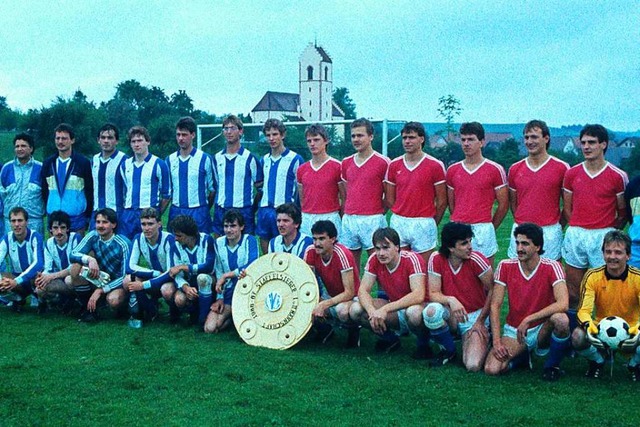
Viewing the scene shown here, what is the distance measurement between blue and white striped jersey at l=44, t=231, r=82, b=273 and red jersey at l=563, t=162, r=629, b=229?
4.43 meters

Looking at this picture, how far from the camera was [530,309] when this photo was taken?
16.4 feet

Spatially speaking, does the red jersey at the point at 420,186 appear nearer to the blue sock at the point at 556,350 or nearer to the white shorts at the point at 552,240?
the white shorts at the point at 552,240

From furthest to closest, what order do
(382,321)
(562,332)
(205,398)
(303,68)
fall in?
(303,68), (382,321), (562,332), (205,398)

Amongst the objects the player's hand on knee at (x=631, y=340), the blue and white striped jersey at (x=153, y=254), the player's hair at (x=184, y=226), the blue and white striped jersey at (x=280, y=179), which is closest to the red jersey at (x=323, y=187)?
the blue and white striped jersey at (x=280, y=179)

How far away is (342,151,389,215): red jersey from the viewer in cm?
636

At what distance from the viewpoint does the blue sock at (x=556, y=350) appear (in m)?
4.77

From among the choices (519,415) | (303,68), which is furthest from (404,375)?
(303,68)

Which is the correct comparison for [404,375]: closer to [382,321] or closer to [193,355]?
[382,321]

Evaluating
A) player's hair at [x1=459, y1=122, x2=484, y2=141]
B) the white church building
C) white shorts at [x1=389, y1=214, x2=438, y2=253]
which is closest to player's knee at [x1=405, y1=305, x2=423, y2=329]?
white shorts at [x1=389, y1=214, x2=438, y2=253]

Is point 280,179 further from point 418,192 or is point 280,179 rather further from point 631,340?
point 631,340

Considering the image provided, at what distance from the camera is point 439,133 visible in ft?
73.5

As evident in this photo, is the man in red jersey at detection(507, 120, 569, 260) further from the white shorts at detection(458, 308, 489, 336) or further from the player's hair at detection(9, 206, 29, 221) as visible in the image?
the player's hair at detection(9, 206, 29, 221)

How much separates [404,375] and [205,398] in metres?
1.34

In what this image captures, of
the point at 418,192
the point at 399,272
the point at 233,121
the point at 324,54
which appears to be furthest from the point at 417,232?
the point at 324,54
